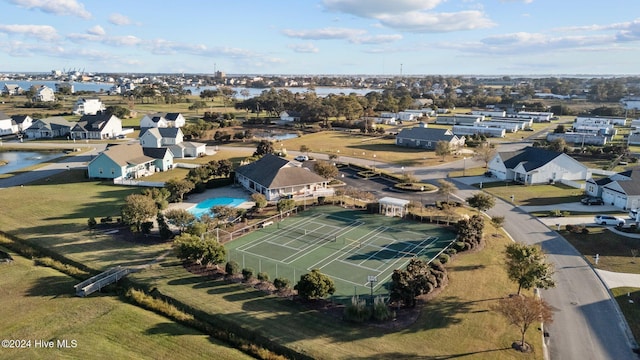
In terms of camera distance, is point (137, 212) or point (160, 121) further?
point (160, 121)

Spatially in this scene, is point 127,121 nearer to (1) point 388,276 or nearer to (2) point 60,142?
(2) point 60,142

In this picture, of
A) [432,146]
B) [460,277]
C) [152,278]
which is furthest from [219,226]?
[432,146]

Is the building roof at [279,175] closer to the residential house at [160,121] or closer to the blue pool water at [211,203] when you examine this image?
the blue pool water at [211,203]

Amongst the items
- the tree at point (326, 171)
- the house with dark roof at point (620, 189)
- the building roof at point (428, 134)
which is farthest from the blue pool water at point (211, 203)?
the building roof at point (428, 134)

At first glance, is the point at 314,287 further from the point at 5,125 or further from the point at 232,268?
the point at 5,125

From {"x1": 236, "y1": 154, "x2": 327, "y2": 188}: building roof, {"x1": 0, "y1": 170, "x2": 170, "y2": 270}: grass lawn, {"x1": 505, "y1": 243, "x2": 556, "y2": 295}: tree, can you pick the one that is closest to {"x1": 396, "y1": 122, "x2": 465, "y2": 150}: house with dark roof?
{"x1": 236, "y1": 154, "x2": 327, "y2": 188}: building roof

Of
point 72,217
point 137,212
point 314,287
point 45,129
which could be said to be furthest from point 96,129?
point 314,287
